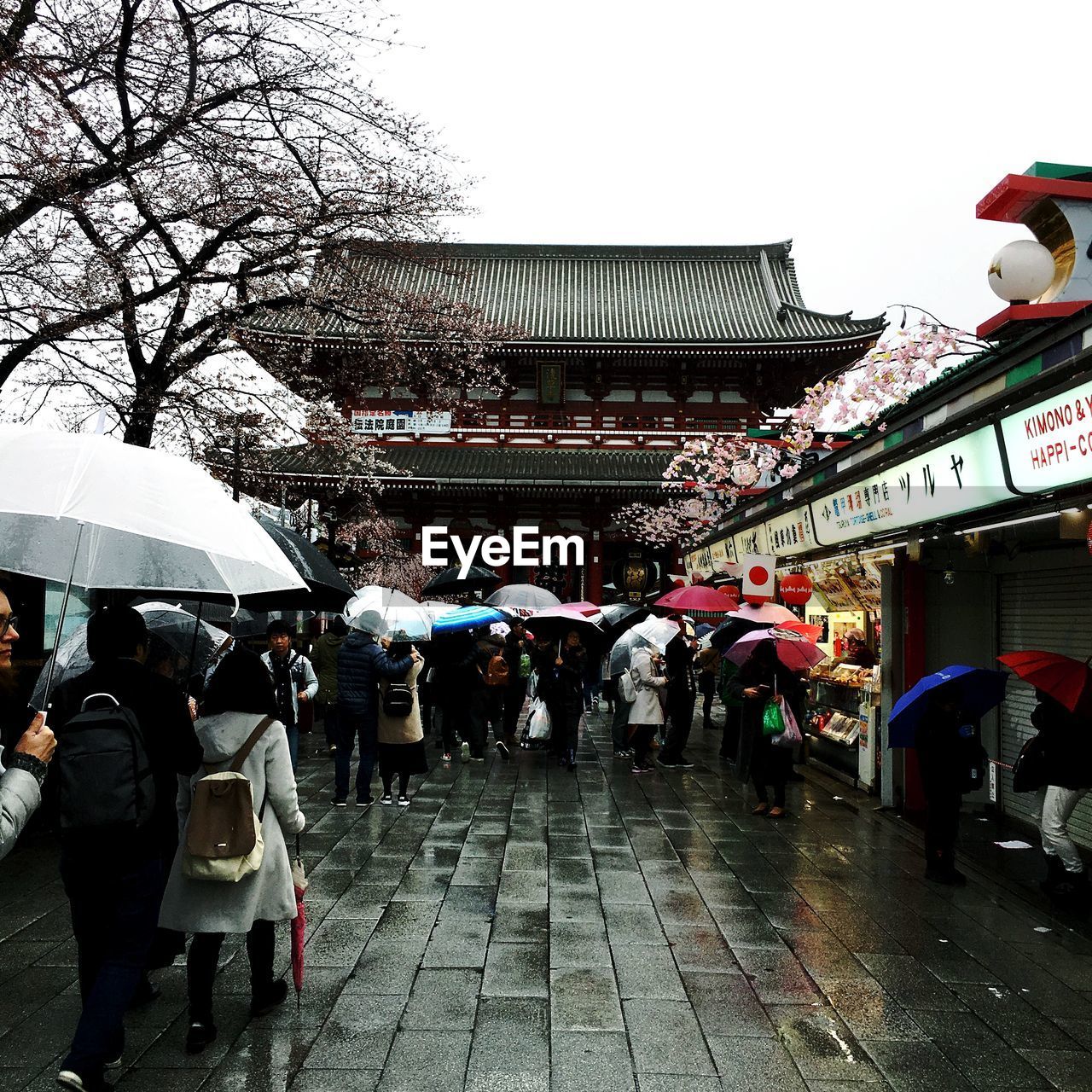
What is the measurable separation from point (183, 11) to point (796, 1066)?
909 cm

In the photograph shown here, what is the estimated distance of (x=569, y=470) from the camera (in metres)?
26.6

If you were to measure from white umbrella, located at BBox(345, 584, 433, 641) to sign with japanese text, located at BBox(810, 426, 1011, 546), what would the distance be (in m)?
4.53

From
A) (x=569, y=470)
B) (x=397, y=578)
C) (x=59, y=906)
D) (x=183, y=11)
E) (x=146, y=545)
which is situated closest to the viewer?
(x=146, y=545)

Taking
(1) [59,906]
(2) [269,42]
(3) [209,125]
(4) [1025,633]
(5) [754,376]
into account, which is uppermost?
(5) [754,376]

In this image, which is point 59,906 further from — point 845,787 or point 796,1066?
point 845,787

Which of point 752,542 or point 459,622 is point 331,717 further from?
point 752,542

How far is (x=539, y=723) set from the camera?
1185cm

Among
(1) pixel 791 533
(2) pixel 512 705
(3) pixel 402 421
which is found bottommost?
(2) pixel 512 705

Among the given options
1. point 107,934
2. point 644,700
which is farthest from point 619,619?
point 107,934

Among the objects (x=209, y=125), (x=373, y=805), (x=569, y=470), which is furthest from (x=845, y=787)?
(x=569, y=470)

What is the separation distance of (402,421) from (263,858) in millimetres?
24177

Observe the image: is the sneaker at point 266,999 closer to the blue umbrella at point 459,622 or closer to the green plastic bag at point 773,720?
the green plastic bag at point 773,720

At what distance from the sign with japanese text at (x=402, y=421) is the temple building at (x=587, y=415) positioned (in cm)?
3
